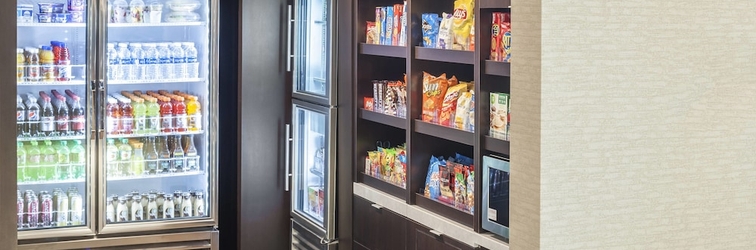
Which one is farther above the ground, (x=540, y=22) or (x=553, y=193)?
(x=540, y=22)

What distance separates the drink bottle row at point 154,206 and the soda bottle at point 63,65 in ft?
2.46

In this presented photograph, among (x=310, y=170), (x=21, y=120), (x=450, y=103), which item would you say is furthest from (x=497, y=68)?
(x=21, y=120)

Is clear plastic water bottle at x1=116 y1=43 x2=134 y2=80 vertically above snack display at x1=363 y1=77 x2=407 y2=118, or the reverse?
clear plastic water bottle at x1=116 y1=43 x2=134 y2=80

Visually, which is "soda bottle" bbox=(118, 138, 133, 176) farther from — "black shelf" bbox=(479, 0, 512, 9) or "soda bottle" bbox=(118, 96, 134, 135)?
"black shelf" bbox=(479, 0, 512, 9)

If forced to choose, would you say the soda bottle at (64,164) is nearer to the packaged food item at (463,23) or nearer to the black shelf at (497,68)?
the packaged food item at (463,23)

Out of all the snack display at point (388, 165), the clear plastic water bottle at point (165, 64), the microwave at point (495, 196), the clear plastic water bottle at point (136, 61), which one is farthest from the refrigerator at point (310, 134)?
the microwave at point (495, 196)

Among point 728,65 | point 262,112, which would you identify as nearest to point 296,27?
point 262,112

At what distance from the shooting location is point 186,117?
502 centimetres

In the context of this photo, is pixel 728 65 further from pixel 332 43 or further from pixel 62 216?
pixel 62 216

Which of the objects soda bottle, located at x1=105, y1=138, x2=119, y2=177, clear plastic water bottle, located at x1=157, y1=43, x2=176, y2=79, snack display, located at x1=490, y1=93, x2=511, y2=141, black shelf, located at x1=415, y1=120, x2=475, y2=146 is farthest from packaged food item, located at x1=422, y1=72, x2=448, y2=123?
soda bottle, located at x1=105, y1=138, x2=119, y2=177

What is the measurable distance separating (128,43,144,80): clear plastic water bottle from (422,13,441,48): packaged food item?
1927mm

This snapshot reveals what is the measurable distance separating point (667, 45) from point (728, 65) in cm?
22

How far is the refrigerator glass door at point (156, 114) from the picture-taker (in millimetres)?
4840

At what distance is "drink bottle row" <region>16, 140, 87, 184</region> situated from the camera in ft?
15.4
